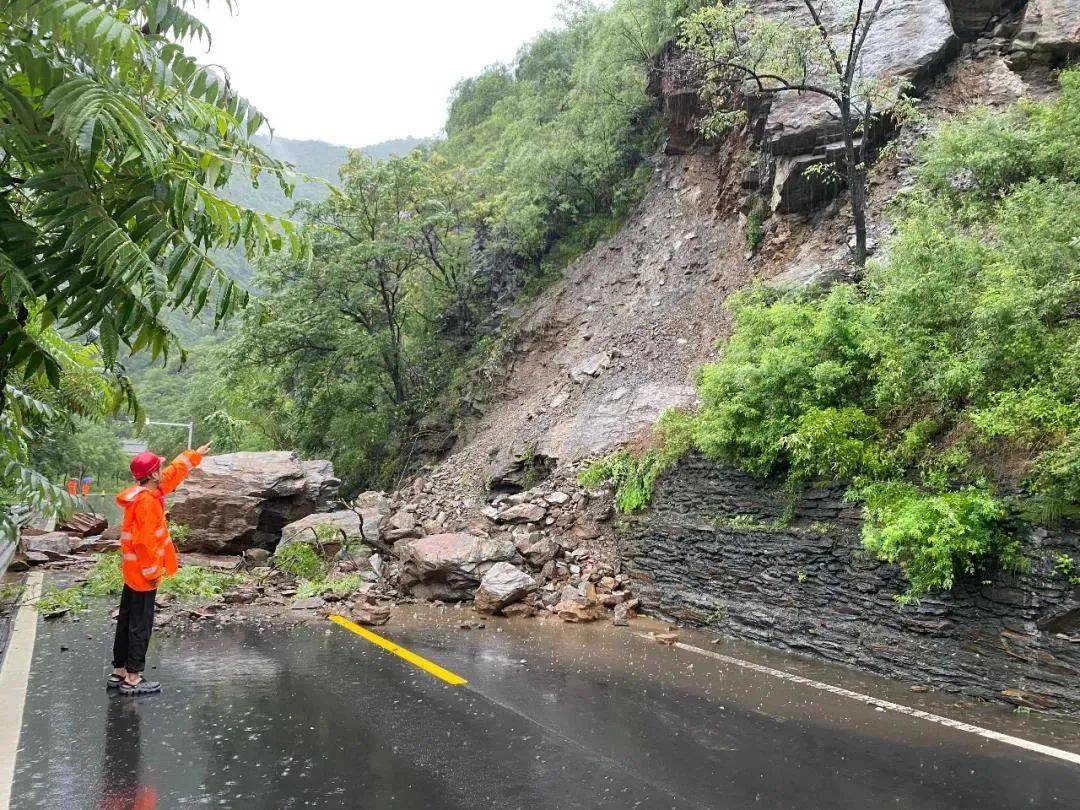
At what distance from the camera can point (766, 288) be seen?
43.0 ft

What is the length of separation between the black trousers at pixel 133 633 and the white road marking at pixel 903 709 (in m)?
5.64

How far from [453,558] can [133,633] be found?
5.78m

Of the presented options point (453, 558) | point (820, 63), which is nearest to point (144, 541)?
point (453, 558)

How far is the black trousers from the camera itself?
21.7ft

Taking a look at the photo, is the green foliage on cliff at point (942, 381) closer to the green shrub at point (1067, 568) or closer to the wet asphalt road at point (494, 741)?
the green shrub at point (1067, 568)

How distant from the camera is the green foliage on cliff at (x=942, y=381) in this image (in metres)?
6.87

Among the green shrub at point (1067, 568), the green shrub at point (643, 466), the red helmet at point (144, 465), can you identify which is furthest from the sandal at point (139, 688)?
the green shrub at point (1067, 568)

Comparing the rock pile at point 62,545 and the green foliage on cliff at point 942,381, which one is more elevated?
the green foliage on cliff at point 942,381

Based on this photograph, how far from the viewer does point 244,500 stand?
17344mm

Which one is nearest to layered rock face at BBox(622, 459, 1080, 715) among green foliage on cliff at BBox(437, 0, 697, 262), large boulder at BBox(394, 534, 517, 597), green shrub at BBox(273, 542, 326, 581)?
large boulder at BBox(394, 534, 517, 597)

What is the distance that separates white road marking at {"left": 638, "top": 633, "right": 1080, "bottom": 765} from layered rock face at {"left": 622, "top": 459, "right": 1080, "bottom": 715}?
2.49ft

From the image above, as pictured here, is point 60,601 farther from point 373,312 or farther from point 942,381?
point 373,312

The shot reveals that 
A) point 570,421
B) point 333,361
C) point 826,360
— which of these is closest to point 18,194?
point 826,360

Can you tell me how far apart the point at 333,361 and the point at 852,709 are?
21.1 meters
